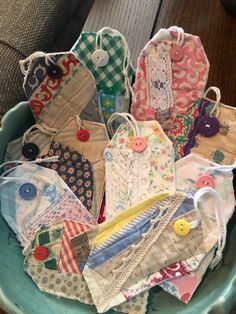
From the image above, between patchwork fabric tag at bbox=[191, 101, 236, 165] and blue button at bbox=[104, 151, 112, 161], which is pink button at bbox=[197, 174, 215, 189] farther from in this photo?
blue button at bbox=[104, 151, 112, 161]

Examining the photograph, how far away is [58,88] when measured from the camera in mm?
815

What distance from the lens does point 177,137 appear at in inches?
31.7

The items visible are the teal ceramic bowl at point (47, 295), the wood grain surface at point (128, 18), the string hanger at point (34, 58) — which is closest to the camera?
the teal ceramic bowl at point (47, 295)

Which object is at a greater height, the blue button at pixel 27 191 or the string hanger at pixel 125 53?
the string hanger at pixel 125 53

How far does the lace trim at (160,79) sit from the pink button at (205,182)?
0.48 ft

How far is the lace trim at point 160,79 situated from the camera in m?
0.79

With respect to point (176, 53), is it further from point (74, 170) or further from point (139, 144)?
point (74, 170)

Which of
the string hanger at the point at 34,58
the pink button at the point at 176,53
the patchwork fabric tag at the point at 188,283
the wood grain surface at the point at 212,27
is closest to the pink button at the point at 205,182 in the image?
the patchwork fabric tag at the point at 188,283

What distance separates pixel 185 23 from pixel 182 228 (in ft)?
2.27

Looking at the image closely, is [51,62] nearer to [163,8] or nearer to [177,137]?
[177,137]

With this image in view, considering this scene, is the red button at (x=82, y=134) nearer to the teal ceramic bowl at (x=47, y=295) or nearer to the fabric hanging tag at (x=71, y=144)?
the fabric hanging tag at (x=71, y=144)

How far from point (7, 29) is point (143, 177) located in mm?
375

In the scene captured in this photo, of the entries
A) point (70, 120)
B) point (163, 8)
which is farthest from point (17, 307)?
point (163, 8)

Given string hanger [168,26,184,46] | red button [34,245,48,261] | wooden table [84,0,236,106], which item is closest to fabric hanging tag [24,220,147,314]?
red button [34,245,48,261]
